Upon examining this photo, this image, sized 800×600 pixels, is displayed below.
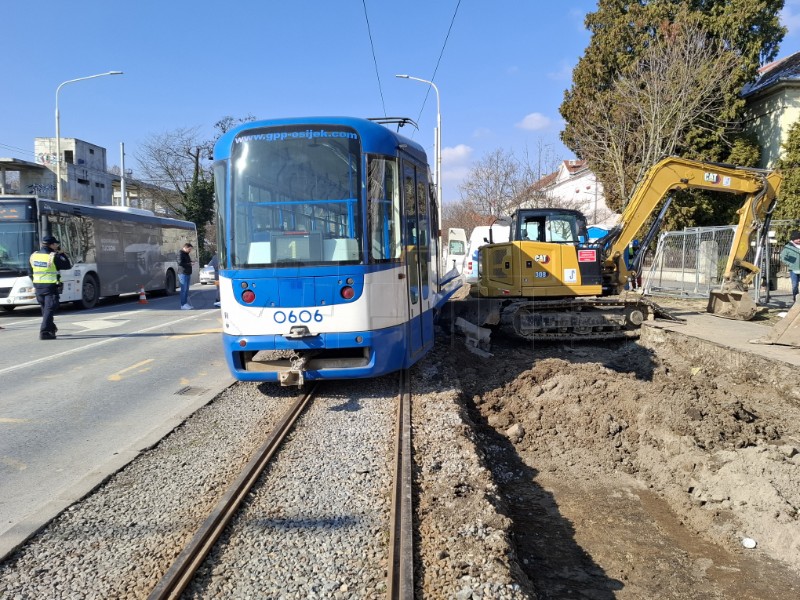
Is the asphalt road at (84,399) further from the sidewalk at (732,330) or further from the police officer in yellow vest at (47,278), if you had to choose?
the sidewalk at (732,330)

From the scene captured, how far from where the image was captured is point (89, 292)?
1778 cm

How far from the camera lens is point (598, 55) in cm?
2362

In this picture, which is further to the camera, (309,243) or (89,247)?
(89,247)

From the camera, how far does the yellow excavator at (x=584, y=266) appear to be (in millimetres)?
11078

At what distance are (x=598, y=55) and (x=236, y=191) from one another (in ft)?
72.1

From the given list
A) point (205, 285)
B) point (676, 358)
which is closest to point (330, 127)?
point (676, 358)

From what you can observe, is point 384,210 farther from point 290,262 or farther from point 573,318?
point 573,318

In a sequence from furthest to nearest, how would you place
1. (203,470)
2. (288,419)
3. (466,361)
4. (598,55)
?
1. (598,55)
2. (466,361)
3. (288,419)
4. (203,470)

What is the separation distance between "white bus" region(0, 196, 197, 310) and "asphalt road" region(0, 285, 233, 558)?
231cm

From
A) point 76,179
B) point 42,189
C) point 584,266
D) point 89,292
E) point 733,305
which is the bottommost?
point 733,305

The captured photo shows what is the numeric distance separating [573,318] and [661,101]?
1359cm

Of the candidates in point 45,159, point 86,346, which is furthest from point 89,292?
point 45,159

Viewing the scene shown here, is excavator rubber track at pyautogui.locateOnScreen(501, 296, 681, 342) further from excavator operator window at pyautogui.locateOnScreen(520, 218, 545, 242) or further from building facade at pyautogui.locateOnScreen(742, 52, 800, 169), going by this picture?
building facade at pyautogui.locateOnScreen(742, 52, 800, 169)

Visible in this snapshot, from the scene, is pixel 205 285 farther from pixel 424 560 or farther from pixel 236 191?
pixel 424 560
